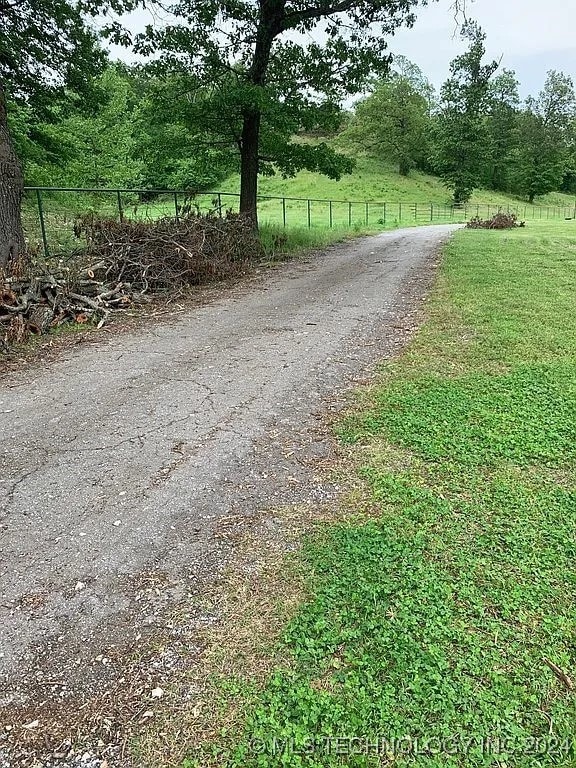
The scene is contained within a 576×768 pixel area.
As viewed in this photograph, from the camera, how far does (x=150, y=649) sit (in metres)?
1.96

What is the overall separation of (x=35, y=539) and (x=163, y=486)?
0.72 meters

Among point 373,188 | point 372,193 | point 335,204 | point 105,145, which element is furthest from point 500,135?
point 105,145

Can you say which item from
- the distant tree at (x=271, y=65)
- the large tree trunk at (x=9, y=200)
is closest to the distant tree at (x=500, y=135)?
the distant tree at (x=271, y=65)

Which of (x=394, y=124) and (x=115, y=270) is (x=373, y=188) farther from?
(x=115, y=270)

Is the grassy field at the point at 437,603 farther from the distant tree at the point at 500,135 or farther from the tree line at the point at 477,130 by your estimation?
the distant tree at the point at 500,135

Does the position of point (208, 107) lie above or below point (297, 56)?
below

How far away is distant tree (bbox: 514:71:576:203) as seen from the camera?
53531 mm

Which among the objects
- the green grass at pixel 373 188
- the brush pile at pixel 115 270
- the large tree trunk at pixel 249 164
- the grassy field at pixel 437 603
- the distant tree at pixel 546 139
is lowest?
the grassy field at pixel 437 603

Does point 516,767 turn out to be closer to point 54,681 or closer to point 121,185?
point 54,681

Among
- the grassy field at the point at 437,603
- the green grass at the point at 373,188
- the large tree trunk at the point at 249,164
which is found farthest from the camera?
the green grass at the point at 373,188

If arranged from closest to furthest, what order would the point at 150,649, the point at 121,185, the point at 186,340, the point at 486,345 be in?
1. the point at 150,649
2. the point at 486,345
3. the point at 186,340
4. the point at 121,185

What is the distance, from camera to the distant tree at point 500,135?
2101 inches

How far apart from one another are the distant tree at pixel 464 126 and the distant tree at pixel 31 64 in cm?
3936

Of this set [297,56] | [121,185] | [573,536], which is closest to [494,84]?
[121,185]
